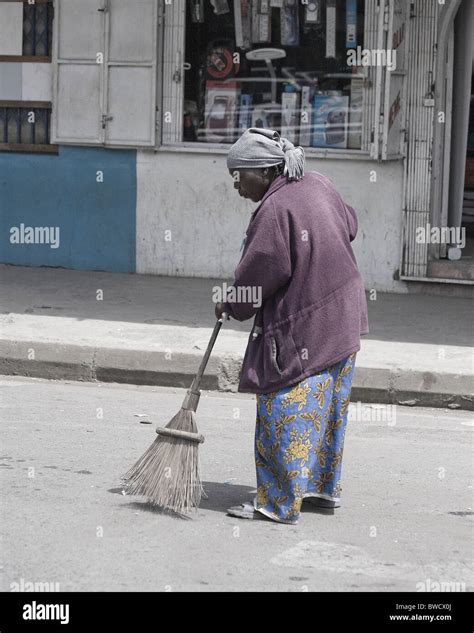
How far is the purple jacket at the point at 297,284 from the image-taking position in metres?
5.00

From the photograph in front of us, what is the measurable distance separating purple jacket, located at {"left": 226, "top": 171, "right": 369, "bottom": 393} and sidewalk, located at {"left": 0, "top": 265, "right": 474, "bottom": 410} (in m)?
2.83

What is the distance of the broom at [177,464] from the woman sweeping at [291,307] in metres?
0.27

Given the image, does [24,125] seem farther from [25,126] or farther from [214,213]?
[214,213]

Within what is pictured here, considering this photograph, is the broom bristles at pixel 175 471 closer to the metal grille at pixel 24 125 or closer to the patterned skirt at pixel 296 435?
the patterned skirt at pixel 296 435

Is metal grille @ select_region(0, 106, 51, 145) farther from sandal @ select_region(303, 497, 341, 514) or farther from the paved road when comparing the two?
sandal @ select_region(303, 497, 341, 514)

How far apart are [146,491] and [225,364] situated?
2.82m

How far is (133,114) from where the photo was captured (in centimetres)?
1098

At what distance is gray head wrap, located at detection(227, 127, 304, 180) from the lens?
5.09 meters

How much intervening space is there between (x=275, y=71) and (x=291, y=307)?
617cm

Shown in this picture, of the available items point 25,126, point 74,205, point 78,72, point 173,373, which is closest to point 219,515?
point 173,373

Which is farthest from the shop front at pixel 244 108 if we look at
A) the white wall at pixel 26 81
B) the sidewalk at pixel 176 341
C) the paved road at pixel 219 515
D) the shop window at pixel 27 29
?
the paved road at pixel 219 515

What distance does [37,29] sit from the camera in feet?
37.1

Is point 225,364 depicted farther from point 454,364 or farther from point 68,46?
point 68,46

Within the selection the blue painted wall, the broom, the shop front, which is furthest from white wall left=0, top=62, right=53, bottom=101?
the broom
